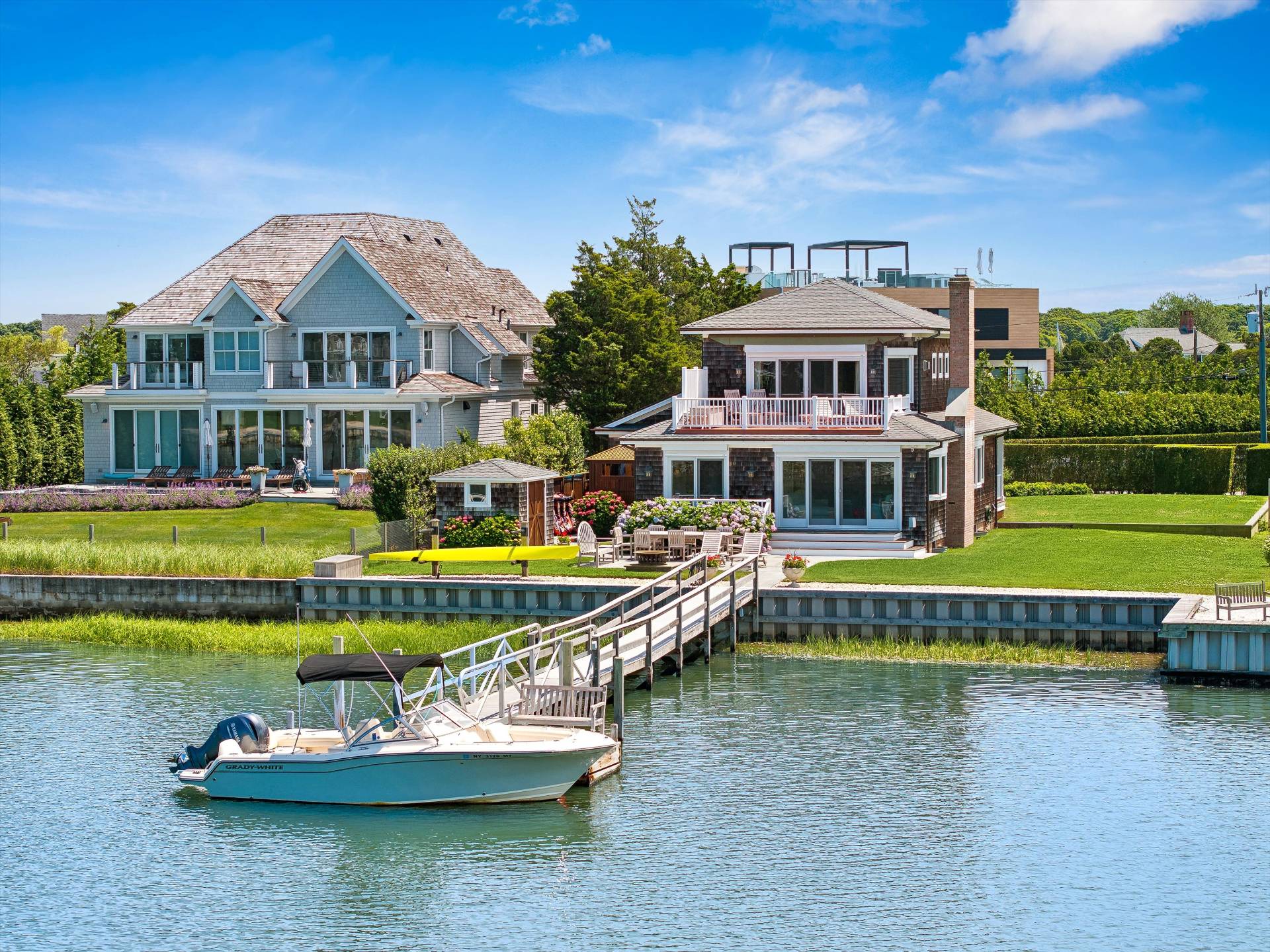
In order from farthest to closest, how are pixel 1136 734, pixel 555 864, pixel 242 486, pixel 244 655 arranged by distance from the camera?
pixel 242 486 → pixel 244 655 → pixel 1136 734 → pixel 555 864

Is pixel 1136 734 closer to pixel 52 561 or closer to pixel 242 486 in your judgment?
pixel 52 561

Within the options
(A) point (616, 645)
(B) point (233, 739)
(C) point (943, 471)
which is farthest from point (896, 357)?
(B) point (233, 739)

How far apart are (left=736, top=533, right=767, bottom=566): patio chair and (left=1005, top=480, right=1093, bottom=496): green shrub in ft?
79.7

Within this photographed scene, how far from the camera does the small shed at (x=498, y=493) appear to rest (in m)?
42.5

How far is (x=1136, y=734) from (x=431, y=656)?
12.4 metres

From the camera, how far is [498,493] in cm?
4272

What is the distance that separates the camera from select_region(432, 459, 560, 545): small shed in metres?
42.5

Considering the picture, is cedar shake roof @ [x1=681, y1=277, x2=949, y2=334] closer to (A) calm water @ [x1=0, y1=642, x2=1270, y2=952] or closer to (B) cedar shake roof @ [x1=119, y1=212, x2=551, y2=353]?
(B) cedar shake roof @ [x1=119, y1=212, x2=551, y2=353]

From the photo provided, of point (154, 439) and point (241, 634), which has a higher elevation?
point (154, 439)

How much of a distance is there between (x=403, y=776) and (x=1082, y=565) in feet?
68.7

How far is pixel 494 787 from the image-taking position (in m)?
24.4

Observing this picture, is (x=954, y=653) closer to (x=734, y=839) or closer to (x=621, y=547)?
(x=621, y=547)

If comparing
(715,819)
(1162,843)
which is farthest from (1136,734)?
(715,819)

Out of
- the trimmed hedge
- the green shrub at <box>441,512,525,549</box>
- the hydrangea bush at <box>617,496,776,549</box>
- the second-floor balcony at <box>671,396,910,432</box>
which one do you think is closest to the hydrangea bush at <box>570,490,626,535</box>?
the hydrangea bush at <box>617,496,776,549</box>
